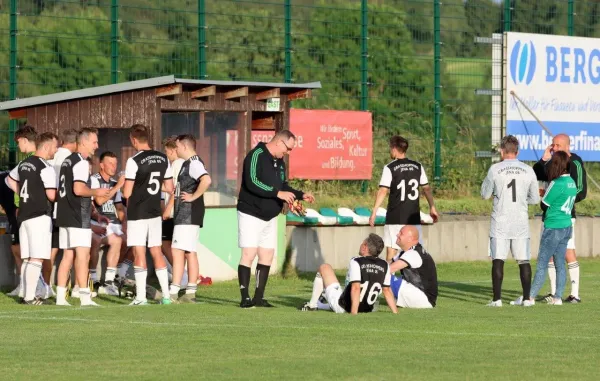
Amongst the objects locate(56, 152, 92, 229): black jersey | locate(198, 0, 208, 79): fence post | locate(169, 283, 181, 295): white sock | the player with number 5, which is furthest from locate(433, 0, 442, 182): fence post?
locate(56, 152, 92, 229): black jersey

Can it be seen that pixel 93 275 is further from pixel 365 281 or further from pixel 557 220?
pixel 557 220

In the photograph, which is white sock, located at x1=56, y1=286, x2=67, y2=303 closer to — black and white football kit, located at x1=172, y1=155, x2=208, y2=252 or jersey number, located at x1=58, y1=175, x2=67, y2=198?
jersey number, located at x1=58, y1=175, x2=67, y2=198

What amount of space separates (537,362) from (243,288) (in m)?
5.57

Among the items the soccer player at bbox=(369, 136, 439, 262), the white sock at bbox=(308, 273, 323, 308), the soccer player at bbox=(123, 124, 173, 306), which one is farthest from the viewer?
the soccer player at bbox=(369, 136, 439, 262)

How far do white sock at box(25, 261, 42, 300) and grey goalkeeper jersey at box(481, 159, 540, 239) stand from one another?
17.4 feet

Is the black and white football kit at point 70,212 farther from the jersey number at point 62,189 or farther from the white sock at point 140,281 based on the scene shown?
the white sock at point 140,281

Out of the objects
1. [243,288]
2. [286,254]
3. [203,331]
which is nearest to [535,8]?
[286,254]

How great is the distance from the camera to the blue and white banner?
1005 inches

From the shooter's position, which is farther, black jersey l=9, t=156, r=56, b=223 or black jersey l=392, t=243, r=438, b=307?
black jersey l=9, t=156, r=56, b=223

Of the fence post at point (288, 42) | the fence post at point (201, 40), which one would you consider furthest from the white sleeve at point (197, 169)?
the fence post at point (288, 42)

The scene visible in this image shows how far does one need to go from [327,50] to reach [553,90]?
17.9ft

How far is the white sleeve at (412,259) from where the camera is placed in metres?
15.1

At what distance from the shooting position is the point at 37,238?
52.7 feet

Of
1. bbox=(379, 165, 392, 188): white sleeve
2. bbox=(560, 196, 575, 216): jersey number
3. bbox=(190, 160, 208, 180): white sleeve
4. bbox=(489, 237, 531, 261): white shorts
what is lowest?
bbox=(489, 237, 531, 261): white shorts
